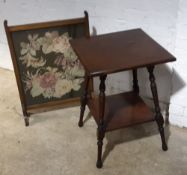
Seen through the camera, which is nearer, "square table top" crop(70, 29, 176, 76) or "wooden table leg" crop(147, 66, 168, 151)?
"square table top" crop(70, 29, 176, 76)

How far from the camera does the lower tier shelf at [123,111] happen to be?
69.5 inches

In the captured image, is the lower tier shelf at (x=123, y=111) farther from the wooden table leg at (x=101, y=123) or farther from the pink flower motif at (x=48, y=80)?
the pink flower motif at (x=48, y=80)

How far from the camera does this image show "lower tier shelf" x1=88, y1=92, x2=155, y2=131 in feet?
5.79

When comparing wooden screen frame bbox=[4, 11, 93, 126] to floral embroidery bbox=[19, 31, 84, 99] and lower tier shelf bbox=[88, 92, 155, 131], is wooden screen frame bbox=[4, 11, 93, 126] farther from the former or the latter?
lower tier shelf bbox=[88, 92, 155, 131]

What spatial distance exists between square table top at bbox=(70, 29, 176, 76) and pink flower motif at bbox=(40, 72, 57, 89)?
1.40 feet

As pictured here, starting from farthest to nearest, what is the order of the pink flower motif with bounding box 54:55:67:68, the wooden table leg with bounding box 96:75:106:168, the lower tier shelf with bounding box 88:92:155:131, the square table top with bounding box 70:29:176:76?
the pink flower motif with bounding box 54:55:67:68 < the lower tier shelf with bounding box 88:92:155:131 < the wooden table leg with bounding box 96:75:106:168 < the square table top with bounding box 70:29:176:76

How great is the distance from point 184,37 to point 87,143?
0.86 meters

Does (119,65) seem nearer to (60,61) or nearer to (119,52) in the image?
(119,52)

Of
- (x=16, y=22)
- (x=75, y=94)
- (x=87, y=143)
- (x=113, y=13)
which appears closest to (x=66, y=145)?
(x=87, y=143)

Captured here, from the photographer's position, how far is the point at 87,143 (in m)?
1.97

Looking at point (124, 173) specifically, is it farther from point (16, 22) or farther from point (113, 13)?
point (16, 22)

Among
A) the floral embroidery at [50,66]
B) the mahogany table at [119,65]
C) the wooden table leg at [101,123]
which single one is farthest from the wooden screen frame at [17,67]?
the wooden table leg at [101,123]

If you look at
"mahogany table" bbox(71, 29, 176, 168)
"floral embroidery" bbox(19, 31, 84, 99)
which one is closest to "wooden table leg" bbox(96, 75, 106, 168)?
"mahogany table" bbox(71, 29, 176, 168)

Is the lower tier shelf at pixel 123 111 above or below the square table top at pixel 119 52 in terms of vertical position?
below
